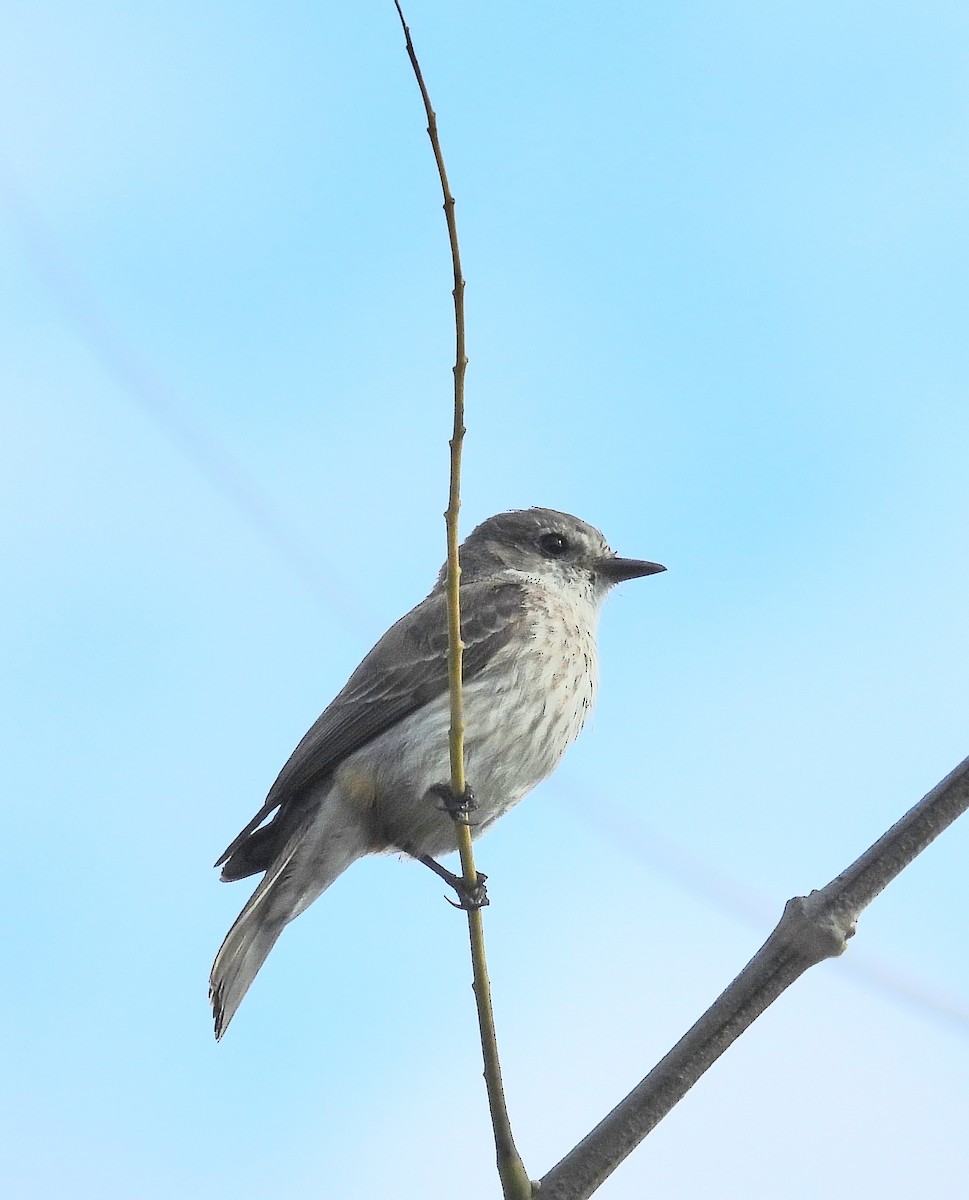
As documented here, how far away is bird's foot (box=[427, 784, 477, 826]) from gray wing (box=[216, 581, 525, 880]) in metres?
0.44

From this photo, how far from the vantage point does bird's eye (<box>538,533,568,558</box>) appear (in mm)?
6543

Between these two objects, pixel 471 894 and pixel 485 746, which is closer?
pixel 471 894

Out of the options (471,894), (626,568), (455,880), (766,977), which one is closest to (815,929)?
(766,977)

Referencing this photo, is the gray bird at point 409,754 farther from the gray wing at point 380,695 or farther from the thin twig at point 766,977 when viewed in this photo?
the thin twig at point 766,977

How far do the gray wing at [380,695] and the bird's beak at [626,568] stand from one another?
68 cm

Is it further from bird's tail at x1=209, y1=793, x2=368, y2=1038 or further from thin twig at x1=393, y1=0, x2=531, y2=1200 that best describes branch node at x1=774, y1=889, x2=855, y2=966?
bird's tail at x1=209, y1=793, x2=368, y2=1038

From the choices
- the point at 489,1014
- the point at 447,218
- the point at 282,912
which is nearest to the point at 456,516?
the point at 447,218

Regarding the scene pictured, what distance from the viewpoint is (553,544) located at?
21.6ft

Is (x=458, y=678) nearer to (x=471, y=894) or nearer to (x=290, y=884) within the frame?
(x=471, y=894)

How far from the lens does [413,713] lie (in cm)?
544

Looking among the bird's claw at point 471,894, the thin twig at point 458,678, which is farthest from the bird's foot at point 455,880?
the thin twig at point 458,678

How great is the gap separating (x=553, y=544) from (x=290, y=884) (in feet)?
6.97

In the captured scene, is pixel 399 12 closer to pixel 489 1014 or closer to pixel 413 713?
pixel 489 1014

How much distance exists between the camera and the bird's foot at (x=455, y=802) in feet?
11.5
